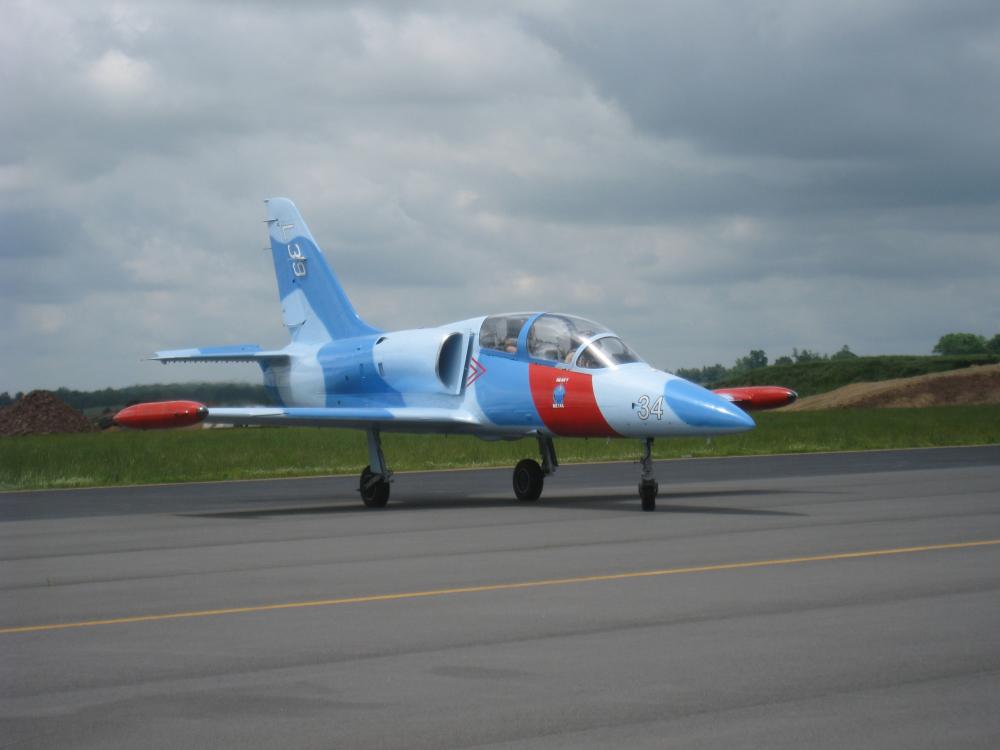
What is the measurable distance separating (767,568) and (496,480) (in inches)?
657

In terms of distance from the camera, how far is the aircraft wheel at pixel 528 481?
73.4 ft

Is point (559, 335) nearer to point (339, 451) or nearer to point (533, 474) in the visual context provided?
point (533, 474)

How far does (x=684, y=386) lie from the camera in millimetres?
19359

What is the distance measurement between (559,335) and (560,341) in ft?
0.34

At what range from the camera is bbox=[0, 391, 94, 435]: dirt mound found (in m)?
77.2

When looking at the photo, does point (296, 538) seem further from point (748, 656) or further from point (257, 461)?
A: point (257, 461)

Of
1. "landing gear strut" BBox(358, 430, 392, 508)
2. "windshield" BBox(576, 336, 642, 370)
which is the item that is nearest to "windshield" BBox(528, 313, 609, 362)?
"windshield" BBox(576, 336, 642, 370)

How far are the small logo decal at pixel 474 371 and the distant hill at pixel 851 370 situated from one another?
303ft

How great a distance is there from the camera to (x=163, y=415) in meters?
20.7

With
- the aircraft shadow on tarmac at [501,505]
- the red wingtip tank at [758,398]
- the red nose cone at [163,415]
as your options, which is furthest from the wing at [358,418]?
the red wingtip tank at [758,398]

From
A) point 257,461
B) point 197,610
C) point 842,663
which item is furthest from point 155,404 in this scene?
point 257,461

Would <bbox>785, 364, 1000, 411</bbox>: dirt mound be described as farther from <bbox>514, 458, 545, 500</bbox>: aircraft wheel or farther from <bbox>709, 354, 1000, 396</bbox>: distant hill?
<bbox>514, 458, 545, 500</bbox>: aircraft wheel

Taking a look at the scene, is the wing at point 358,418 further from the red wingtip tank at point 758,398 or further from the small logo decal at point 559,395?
the red wingtip tank at point 758,398

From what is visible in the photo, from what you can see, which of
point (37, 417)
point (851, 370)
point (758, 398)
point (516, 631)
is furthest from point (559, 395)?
point (851, 370)
